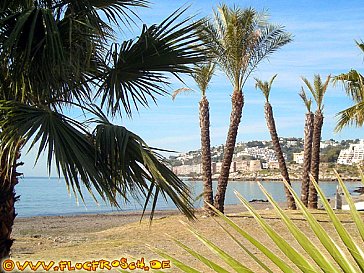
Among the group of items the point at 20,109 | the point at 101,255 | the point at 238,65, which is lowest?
the point at 101,255

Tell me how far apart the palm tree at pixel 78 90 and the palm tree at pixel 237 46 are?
30.8 feet

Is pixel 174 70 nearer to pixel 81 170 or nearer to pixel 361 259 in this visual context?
pixel 81 170

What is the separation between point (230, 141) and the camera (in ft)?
50.1

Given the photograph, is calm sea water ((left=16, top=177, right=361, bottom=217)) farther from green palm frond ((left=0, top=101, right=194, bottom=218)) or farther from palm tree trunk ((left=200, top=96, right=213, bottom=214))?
palm tree trunk ((left=200, top=96, right=213, bottom=214))

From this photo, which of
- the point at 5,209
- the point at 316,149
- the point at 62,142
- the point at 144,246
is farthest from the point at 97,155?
the point at 316,149

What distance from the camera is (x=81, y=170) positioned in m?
4.10

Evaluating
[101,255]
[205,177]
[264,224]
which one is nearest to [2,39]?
[264,224]

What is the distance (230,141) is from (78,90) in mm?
9883

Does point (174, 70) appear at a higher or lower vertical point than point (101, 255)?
higher

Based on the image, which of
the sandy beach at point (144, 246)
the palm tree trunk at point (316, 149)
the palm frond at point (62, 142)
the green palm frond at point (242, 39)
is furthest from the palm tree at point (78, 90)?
the palm tree trunk at point (316, 149)

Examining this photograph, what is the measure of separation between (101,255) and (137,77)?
14.6 feet

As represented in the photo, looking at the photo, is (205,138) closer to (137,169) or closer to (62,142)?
(137,169)

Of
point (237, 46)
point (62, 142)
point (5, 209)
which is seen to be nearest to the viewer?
point (62, 142)

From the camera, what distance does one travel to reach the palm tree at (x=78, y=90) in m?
4.16
